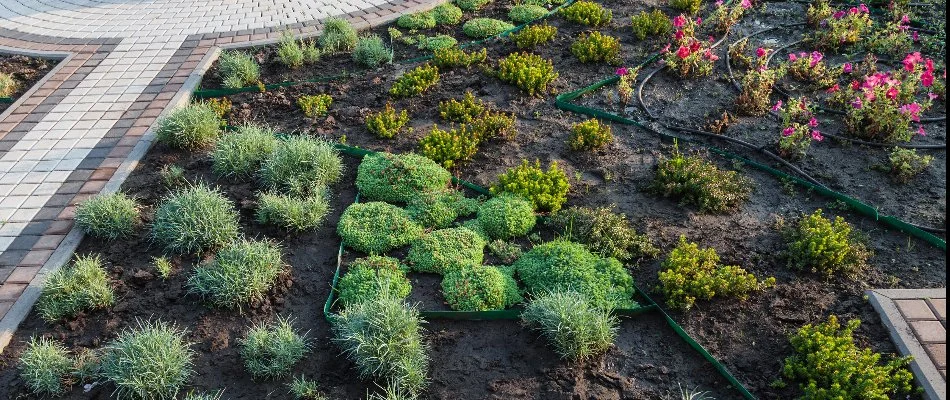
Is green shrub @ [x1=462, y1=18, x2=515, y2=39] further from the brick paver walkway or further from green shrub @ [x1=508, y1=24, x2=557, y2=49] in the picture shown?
the brick paver walkway

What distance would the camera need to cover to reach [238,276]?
5.16 meters

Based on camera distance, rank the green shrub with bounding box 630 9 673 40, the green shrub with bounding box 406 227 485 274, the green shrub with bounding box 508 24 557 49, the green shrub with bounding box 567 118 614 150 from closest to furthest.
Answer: the green shrub with bounding box 406 227 485 274 < the green shrub with bounding box 567 118 614 150 < the green shrub with bounding box 508 24 557 49 < the green shrub with bounding box 630 9 673 40

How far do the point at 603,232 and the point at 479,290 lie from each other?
Answer: 1225 millimetres

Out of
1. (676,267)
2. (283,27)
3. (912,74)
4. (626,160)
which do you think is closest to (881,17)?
(912,74)

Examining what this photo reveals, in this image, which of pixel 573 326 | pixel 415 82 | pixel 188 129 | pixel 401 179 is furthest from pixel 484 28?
pixel 573 326

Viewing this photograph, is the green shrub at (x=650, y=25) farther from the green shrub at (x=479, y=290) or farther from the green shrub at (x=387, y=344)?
the green shrub at (x=387, y=344)

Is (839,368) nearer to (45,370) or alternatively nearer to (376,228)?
(376,228)

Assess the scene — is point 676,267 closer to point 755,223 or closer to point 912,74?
point 755,223

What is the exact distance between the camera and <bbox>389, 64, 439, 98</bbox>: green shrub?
775 cm

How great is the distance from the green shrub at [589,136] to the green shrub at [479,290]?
196cm

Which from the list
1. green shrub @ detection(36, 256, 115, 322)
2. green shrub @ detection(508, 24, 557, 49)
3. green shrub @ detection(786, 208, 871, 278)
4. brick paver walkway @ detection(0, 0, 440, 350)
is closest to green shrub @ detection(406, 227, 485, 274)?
green shrub @ detection(36, 256, 115, 322)

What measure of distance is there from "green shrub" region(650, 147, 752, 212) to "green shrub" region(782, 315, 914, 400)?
1526 mm

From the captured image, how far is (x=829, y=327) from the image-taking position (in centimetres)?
456

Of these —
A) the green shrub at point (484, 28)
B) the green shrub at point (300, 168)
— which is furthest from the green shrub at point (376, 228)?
the green shrub at point (484, 28)
